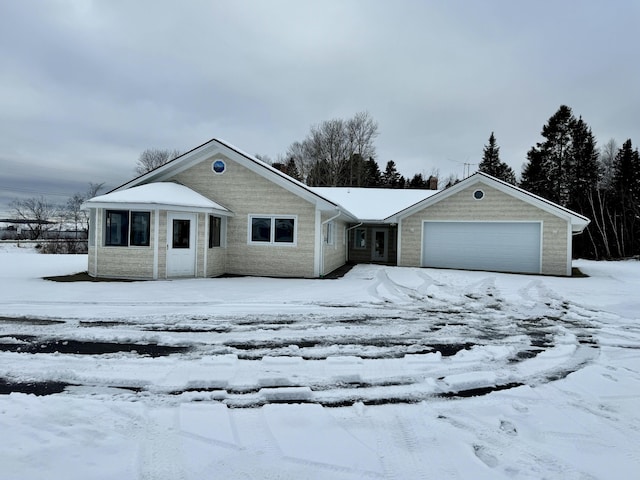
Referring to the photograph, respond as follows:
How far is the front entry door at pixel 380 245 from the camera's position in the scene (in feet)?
75.3

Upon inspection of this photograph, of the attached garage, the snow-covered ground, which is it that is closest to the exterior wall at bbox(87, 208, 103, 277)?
the snow-covered ground

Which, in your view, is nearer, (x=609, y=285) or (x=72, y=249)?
(x=609, y=285)

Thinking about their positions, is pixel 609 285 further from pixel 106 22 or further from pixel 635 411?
pixel 106 22

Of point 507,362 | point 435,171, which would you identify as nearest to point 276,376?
point 507,362

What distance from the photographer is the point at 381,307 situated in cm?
912

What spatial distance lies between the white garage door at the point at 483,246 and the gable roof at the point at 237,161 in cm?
675

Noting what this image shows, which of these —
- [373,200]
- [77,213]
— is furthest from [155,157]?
[373,200]

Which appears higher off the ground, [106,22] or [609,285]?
[106,22]

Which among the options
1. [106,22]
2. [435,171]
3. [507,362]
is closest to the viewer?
[507,362]

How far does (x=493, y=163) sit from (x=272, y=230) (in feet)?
127

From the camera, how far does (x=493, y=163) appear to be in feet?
149

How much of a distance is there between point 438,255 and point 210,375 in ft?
53.2

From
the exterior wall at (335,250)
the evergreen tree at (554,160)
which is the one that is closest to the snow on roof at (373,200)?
the exterior wall at (335,250)

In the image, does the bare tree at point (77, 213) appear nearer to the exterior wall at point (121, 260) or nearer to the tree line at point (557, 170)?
the tree line at point (557, 170)
